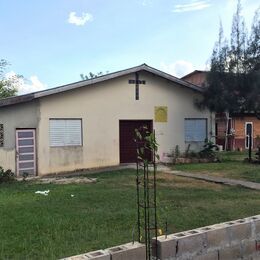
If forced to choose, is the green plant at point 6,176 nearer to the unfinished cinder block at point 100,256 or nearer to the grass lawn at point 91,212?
the grass lawn at point 91,212

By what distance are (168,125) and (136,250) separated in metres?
16.2

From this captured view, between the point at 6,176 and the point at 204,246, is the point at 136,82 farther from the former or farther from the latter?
the point at 204,246

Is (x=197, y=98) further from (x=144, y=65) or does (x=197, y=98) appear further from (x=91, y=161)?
(x=91, y=161)

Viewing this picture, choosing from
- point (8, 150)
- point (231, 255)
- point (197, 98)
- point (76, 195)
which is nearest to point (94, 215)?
point (76, 195)

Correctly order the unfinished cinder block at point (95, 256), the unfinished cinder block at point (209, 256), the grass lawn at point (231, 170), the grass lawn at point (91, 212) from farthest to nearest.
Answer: the grass lawn at point (231, 170) → the grass lawn at point (91, 212) → the unfinished cinder block at point (209, 256) → the unfinished cinder block at point (95, 256)

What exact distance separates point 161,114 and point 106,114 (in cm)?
274

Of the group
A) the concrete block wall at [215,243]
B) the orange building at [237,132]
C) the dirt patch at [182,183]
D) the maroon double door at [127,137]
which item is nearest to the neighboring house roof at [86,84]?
the maroon double door at [127,137]

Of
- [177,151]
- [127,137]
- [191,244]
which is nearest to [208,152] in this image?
[177,151]

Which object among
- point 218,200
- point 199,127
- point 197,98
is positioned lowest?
point 218,200

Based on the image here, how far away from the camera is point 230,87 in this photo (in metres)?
20.1

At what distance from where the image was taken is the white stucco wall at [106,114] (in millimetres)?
18188

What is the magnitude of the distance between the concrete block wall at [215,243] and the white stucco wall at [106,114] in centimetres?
1287

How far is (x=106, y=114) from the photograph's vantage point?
64.2ft

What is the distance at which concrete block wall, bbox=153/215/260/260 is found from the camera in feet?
17.1
